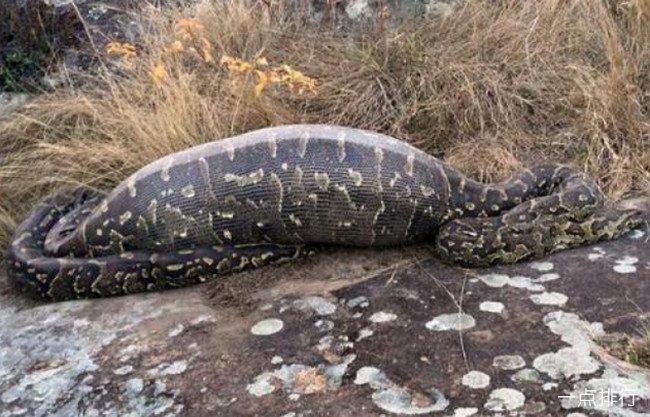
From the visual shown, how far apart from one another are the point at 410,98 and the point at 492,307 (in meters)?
2.47

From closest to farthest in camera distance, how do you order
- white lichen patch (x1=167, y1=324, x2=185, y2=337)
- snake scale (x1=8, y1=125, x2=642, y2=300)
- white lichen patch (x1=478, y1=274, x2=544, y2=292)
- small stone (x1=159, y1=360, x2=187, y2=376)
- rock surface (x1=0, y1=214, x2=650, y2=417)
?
1. rock surface (x1=0, y1=214, x2=650, y2=417)
2. small stone (x1=159, y1=360, x2=187, y2=376)
3. white lichen patch (x1=167, y1=324, x2=185, y2=337)
4. white lichen patch (x1=478, y1=274, x2=544, y2=292)
5. snake scale (x1=8, y1=125, x2=642, y2=300)

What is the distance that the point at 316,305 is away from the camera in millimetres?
4598

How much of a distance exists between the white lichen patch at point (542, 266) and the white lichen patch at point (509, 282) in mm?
134

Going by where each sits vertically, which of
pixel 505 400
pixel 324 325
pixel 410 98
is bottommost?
pixel 505 400

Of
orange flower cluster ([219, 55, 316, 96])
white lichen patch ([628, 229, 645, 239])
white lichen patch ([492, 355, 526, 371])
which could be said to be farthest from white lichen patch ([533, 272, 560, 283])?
orange flower cluster ([219, 55, 316, 96])

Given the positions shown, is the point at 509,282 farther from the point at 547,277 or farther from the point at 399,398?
the point at 399,398

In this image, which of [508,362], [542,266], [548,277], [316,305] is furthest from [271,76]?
[508,362]

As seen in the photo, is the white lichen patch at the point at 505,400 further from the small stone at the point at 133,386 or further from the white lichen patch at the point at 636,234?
the white lichen patch at the point at 636,234

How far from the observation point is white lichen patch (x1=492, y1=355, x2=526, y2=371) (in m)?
3.88

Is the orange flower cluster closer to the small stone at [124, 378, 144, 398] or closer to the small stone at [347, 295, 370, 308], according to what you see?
the small stone at [347, 295, 370, 308]

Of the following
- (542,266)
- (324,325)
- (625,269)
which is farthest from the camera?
(542,266)

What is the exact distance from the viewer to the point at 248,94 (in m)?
6.31

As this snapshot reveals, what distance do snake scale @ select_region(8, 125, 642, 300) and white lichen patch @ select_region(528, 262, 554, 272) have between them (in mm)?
86

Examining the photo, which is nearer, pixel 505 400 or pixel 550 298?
pixel 505 400
